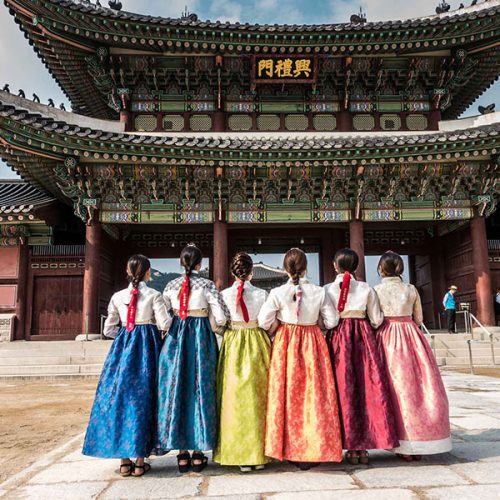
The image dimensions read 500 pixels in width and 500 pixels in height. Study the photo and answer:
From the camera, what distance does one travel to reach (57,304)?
1333 cm

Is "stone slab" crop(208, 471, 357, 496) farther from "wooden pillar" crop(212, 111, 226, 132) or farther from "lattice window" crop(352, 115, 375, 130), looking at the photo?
"lattice window" crop(352, 115, 375, 130)

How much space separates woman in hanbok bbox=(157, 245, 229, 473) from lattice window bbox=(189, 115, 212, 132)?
10979 mm

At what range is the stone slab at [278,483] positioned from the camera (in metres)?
2.87

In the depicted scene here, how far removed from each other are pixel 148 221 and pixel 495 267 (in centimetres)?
994

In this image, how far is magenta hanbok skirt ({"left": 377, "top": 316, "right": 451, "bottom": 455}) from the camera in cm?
339

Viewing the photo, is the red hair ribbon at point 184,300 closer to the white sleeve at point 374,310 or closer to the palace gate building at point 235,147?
the white sleeve at point 374,310

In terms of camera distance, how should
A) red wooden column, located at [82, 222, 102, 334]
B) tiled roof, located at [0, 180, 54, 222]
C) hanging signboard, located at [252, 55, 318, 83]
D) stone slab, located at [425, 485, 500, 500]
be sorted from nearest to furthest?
stone slab, located at [425, 485, 500, 500] → red wooden column, located at [82, 222, 102, 334] → tiled roof, located at [0, 180, 54, 222] → hanging signboard, located at [252, 55, 318, 83]

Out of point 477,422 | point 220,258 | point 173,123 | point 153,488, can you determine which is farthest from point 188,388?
point 173,123

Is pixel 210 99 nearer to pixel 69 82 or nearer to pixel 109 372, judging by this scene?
pixel 69 82

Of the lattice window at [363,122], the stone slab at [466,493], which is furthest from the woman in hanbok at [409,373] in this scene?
the lattice window at [363,122]

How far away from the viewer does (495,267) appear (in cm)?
1371

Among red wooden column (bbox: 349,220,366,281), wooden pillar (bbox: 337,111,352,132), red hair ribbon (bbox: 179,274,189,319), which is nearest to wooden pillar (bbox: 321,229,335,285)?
red wooden column (bbox: 349,220,366,281)

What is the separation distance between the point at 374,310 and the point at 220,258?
9168 millimetres

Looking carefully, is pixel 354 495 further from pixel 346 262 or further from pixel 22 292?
pixel 22 292
